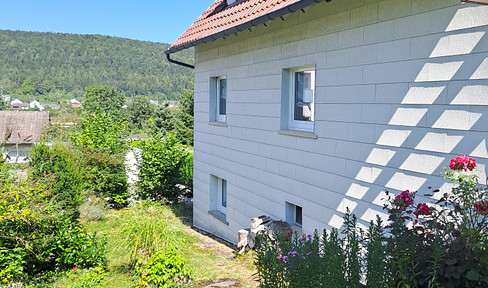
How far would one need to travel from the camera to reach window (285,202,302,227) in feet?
23.3

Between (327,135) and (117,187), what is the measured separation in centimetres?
958

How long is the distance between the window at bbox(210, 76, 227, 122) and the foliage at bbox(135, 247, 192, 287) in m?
4.69

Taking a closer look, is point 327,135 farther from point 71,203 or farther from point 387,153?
point 71,203

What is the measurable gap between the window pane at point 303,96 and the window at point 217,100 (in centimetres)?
334

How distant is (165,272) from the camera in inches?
232

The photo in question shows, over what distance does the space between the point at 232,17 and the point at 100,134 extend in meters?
7.78

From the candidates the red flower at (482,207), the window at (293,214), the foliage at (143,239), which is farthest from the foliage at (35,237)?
the red flower at (482,207)

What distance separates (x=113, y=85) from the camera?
95562 millimetres

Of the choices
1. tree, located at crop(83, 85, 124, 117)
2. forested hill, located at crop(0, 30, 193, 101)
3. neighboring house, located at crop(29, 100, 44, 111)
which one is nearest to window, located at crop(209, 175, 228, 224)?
tree, located at crop(83, 85, 124, 117)

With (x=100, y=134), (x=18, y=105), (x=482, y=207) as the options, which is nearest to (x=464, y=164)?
(x=482, y=207)

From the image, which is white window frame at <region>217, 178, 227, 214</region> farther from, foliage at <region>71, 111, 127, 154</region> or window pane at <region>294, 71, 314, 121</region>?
foliage at <region>71, 111, 127, 154</region>

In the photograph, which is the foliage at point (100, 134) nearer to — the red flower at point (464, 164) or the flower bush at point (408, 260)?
the flower bush at point (408, 260)

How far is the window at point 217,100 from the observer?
10141mm

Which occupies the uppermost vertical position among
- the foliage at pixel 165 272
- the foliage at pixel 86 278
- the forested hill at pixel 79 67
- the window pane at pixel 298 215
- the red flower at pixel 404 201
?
the forested hill at pixel 79 67
